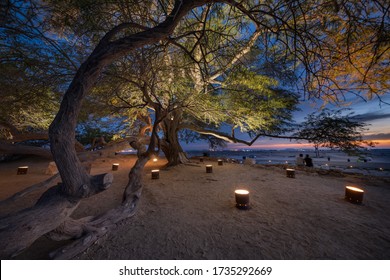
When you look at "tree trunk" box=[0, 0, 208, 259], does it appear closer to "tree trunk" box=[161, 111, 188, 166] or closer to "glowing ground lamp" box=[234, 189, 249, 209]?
"glowing ground lamp" box=[234, 189, 249, 209]

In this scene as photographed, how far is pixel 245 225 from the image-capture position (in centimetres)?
269

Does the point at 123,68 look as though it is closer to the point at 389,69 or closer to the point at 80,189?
the point at 80,189

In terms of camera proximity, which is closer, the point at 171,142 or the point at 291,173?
the point at 291,173

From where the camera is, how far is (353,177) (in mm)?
5883

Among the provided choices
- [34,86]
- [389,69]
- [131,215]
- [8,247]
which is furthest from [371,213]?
[34,86]

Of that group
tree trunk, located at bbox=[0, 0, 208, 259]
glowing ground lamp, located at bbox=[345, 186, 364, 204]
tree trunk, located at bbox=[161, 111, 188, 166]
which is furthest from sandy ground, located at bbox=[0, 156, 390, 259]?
tree trunk, located at bbox=[161, 111, 188, 166]

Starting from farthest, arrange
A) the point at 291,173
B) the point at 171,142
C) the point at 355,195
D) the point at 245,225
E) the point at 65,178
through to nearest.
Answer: the point at 171,142, the point at 291,173, the point at 355,195, the point at 245,225, the point at 65,178

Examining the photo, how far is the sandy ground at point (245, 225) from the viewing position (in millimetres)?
2076

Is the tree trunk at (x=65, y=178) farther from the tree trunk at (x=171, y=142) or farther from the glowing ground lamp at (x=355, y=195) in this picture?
the tree trunk at (x=171, y=142)

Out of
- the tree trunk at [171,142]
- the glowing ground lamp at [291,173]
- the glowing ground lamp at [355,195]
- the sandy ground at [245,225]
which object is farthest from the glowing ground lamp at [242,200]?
the tree trunk at [171,142]

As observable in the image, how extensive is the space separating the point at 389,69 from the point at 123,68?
521cm

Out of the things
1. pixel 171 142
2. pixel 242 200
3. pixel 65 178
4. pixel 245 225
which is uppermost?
pixel 171 142

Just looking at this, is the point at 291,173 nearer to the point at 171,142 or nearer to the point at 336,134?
the point at 336,134

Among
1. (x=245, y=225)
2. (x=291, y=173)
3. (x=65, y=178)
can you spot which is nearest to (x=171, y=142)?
(x=291, y=173)
